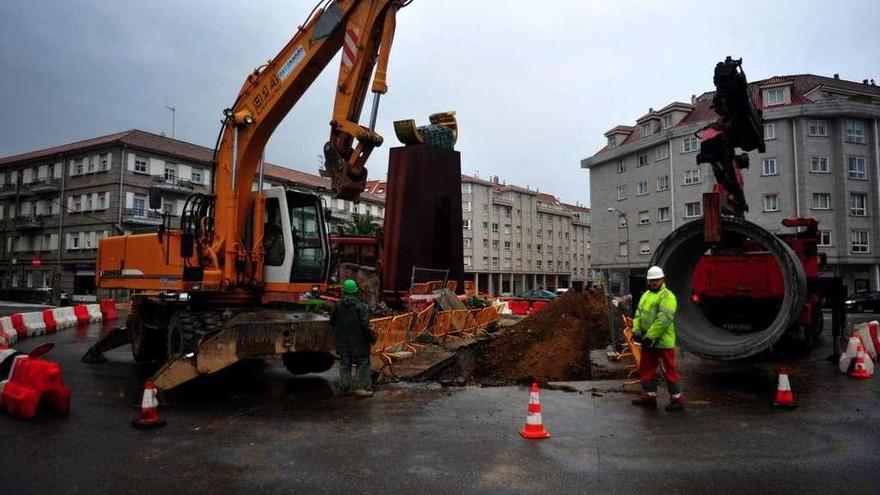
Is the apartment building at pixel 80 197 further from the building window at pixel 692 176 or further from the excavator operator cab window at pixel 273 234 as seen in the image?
the excavator operator cab window at pixel 273 234

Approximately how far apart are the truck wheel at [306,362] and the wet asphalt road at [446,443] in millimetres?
757

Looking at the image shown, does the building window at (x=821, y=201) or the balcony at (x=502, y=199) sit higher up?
the balcony at (x=502, y=199)

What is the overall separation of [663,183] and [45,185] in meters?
49.7

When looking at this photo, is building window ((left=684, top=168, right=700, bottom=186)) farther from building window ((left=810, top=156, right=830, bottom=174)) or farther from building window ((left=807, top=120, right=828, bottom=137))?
building window ((left=807, top=120, right=828, bottom=137))

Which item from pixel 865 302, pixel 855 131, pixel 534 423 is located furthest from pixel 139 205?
pixel 855 131

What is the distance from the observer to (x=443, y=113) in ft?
67.9

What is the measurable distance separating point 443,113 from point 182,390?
14.8 meters

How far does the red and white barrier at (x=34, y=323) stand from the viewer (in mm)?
15828

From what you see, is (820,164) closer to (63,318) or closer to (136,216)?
(63,318)

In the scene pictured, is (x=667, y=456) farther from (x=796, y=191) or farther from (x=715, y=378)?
(x=796, y=191)

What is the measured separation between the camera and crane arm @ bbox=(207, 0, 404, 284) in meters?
8.99

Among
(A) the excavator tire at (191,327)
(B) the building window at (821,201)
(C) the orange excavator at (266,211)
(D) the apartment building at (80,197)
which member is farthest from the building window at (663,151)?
(A) the excavator tire at (191,327)

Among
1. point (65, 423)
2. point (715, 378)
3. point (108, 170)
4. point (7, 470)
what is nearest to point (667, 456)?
point (715, 378)

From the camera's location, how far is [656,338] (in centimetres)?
690
